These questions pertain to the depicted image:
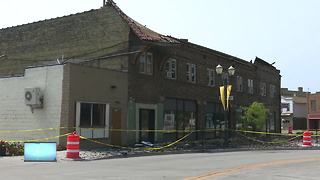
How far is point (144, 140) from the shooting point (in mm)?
32500

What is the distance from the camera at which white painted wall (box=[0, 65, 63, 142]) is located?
27.5 m

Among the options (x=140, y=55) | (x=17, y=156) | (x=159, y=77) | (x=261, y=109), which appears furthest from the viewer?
(x=261, y=109)

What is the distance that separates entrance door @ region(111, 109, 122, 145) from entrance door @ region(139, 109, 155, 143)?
7.39 feet

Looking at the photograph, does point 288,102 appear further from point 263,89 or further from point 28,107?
point 28,107

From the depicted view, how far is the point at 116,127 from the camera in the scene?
2992 cm

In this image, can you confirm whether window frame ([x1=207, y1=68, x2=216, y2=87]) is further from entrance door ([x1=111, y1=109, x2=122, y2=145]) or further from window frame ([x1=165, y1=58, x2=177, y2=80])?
entrance door ([x1=111, y1=109, x2=122, y2=145])

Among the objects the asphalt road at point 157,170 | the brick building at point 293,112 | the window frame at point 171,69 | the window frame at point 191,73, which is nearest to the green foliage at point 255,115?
the window frame at point 191,73

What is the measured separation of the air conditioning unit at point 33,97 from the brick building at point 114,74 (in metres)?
0.31

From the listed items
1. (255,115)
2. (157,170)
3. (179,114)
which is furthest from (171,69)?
(157,170)

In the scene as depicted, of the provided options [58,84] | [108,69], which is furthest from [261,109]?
[58,84]

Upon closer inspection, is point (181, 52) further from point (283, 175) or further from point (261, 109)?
point (283, 175)

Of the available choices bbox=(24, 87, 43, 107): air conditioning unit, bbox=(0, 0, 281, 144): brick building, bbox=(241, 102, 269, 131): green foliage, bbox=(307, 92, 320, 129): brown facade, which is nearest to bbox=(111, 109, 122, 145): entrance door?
bbox=(0, 0, 281, 144): brick building

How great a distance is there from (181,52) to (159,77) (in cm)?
329

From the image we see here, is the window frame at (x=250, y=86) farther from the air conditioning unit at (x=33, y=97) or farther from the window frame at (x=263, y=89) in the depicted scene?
the air conditioning unit at (x=33, y=97)
